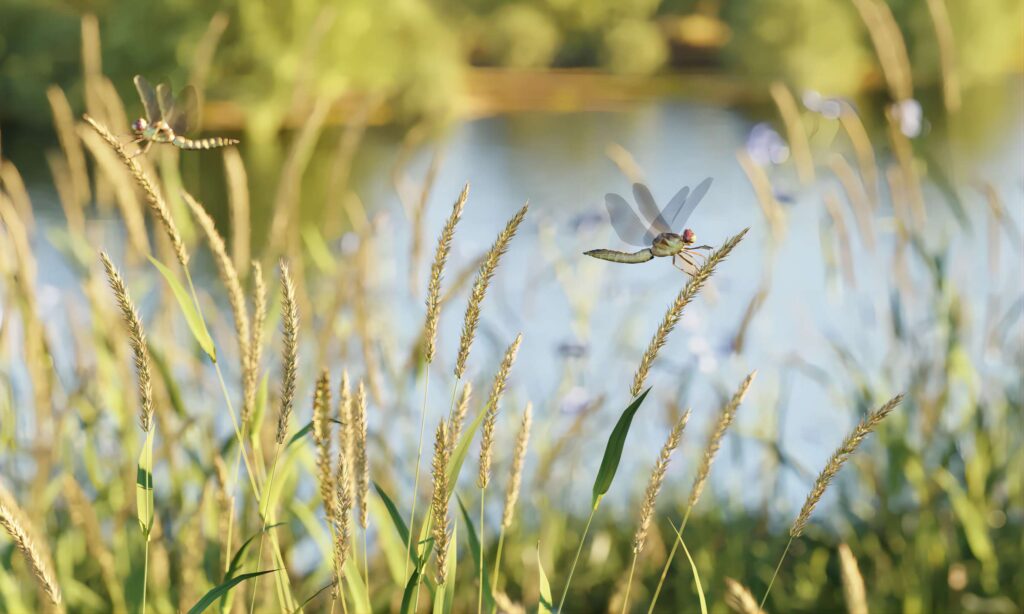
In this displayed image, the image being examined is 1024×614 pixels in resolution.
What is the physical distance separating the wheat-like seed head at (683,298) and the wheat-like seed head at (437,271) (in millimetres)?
122

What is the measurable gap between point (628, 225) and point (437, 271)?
0.38 ft

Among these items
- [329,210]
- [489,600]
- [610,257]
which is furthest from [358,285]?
[610,257]

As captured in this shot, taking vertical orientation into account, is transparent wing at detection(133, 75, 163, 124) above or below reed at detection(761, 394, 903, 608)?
above

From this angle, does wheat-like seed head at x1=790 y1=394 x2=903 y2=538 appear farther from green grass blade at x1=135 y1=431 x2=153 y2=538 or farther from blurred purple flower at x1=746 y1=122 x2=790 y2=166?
blurred purple flower at x1=746 y1=122 x2=790 y2=166

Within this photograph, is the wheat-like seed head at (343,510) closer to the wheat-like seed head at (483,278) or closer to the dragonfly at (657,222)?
the wheat-like seed head at (483,278)

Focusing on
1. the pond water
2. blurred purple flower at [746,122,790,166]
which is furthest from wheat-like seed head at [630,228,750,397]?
blurred purple flower at [746,122,790,166]

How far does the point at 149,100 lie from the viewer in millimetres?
646

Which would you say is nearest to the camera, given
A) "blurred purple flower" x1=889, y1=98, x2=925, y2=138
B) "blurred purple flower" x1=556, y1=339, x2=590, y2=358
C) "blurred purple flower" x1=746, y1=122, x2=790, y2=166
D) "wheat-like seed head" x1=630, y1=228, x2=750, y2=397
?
"wheat-like seed head" x1=630, y1=228, x2=750, y2=397

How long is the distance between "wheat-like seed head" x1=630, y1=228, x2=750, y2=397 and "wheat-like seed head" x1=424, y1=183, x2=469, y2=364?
0.12 m

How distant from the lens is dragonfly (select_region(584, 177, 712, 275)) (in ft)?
→ 1.78

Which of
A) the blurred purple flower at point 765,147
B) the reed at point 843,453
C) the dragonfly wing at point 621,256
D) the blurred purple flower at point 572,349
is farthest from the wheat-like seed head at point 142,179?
the blurred purple flower at point 765,147

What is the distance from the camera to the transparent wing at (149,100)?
645 mm

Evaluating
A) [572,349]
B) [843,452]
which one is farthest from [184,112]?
[572,349]

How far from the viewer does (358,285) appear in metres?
1.32
